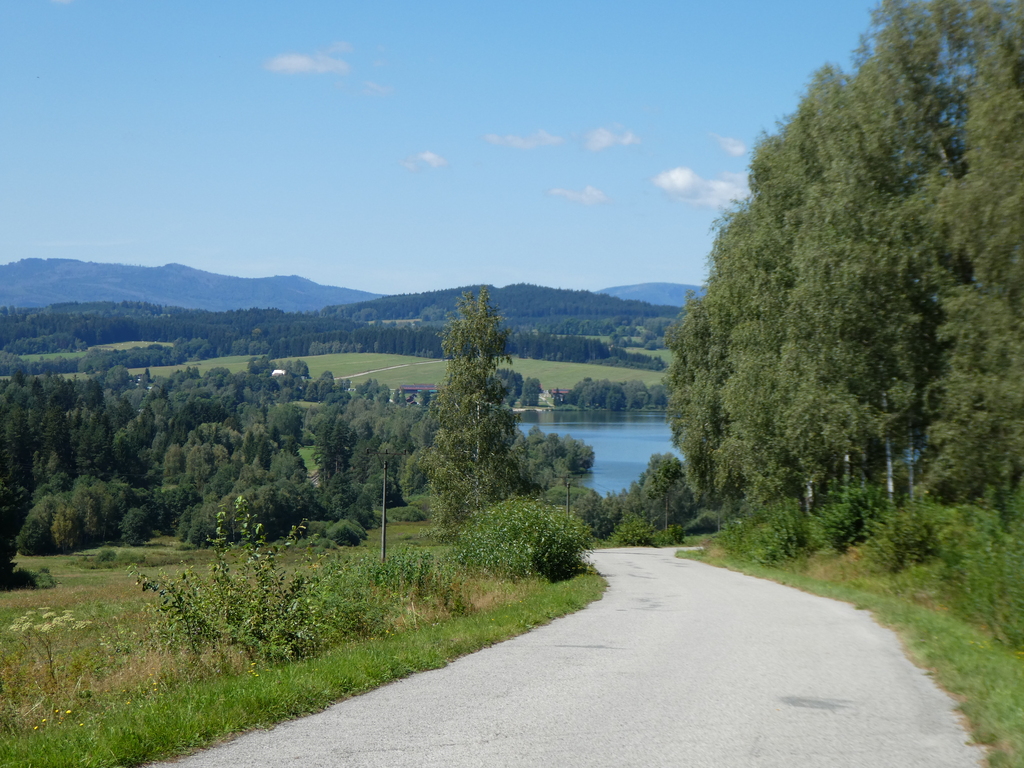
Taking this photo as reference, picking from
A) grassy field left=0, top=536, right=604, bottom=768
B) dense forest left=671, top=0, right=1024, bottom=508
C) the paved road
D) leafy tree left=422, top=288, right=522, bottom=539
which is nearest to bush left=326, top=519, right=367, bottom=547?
leafy tree left=422, top=288, right=522, bottom=539

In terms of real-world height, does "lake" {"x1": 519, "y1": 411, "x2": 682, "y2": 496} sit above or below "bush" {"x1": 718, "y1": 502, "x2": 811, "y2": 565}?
below

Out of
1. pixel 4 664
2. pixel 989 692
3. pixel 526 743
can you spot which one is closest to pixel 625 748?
pixel 526 743

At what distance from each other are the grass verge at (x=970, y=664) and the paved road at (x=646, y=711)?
19 centimetres

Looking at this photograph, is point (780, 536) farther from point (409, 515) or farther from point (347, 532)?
point (409, 515)

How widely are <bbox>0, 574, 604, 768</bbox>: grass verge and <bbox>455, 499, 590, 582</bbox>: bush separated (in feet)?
25.6

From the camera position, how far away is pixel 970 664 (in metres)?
8.98

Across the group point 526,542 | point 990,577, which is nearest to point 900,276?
point 990,577

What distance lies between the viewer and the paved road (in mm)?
5855

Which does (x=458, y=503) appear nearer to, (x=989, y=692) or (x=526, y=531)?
(x=526, y=531)

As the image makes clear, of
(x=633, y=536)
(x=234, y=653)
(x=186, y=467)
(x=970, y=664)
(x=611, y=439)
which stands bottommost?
(x=186, y=467)

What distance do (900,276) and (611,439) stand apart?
14318 centimetres

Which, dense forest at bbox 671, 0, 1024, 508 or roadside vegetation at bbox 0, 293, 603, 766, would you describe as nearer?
roadside vegetation at bbox 0, 293, 603, 766

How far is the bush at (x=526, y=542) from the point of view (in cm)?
1855

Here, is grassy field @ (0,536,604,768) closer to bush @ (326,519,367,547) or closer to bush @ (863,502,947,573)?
bush @ (863,502,947,573)
